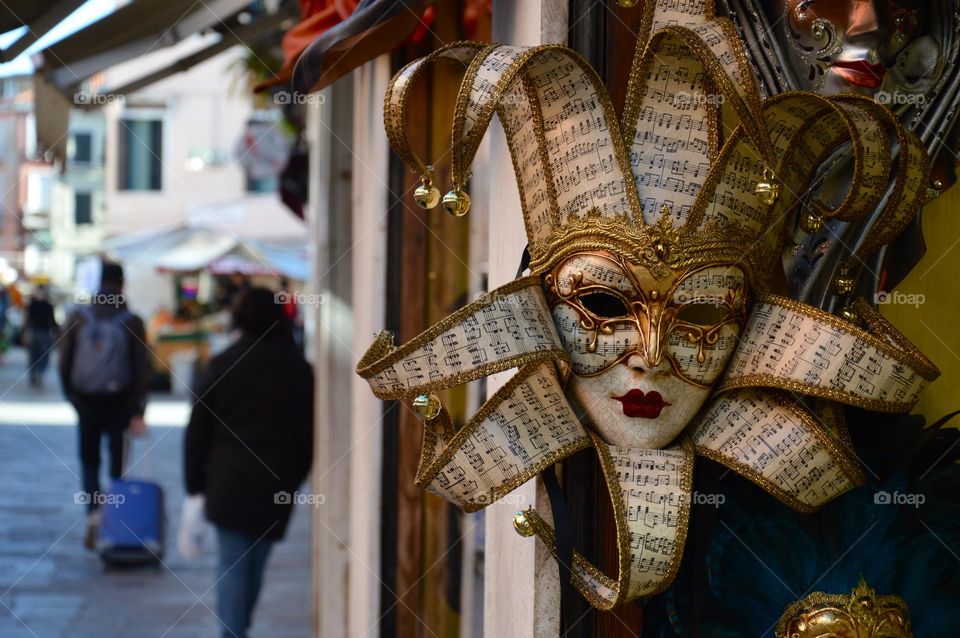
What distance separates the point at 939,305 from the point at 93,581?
19.4ft

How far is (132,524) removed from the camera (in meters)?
6.56

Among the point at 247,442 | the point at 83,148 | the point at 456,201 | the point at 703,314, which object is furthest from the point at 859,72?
the point at 83,148

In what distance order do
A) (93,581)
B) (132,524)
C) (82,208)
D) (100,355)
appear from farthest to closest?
(82,208) → (100,355) → (93,581) → (132,524)

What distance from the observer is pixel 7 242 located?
4334 centimetres

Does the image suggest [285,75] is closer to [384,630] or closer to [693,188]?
[384,630]

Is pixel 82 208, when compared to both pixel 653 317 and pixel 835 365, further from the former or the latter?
pixel 835 365

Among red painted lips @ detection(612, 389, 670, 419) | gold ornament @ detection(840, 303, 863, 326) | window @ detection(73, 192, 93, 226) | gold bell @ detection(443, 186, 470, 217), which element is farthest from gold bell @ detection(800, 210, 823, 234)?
window @ detection(73, 192, 93, 226)

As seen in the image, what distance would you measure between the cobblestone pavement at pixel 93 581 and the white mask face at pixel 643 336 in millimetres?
4636

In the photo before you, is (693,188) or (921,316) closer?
(693,188)

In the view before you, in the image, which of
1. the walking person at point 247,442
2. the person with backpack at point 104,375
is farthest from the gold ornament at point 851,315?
the person with backpack at point 104,375

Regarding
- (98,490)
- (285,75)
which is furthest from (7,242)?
(285,75)

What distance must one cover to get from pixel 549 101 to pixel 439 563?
96.9 inches

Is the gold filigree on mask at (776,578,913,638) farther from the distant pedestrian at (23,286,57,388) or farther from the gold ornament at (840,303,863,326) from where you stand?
the distant pedestrian at (23,286,57,388)

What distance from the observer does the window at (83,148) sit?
3334cm
